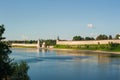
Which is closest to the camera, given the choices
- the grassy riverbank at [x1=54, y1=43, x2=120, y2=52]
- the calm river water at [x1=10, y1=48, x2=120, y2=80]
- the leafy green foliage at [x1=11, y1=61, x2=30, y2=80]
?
the leafy green foliage at [x1=11, y1=61, x2=30, y2=80]

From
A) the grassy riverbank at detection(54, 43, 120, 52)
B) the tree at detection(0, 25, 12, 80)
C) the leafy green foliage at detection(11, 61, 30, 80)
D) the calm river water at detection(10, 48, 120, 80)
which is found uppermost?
the tree at detection(0, 25, 12, 80)

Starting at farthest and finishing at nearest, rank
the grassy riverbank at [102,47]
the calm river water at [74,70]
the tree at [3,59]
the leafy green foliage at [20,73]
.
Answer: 1. the grassy riverbank at [102,47]
2. the calm river water at [74,70]
3. the leafy green foliage at [20,73]
4. the tree at [3,59]

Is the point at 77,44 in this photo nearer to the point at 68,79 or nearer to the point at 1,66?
the point at 68,79

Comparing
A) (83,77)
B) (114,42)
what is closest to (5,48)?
(83,77)

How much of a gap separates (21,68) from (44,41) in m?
130

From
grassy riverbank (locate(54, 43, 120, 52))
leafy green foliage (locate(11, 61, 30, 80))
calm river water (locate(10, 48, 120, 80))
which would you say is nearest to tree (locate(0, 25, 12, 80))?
leafy green foliage (locate(11, 61, 30, 80))

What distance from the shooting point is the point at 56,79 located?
2519 centimetres

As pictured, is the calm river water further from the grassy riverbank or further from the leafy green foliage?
the grassy riverbank

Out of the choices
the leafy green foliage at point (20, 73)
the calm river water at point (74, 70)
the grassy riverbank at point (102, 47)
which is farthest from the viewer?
the grassy riverbank at point (102, 47)

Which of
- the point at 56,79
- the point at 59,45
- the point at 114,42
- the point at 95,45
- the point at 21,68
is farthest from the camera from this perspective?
the point at 59,45

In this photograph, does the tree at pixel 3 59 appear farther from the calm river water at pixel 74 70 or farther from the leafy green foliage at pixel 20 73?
the calm river water at pixel 74 70

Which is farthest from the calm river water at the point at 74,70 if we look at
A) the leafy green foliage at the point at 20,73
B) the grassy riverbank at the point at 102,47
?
the grassy riverbank at the point at 102,47

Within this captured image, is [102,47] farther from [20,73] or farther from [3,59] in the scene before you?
[3,59]

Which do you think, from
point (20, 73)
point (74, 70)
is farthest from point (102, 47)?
point (20, 73)
